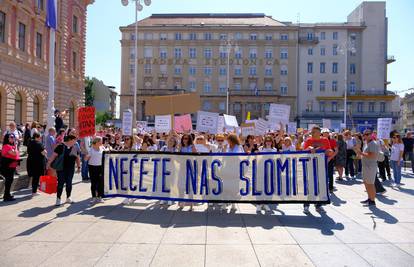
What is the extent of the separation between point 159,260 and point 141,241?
0.95 m

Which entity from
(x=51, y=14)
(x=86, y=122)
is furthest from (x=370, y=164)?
(x=51, y=14)

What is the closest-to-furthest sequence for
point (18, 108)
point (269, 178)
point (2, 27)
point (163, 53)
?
point (269, 178) → point (2, 27) → point (18, 108) → point (163, 53)

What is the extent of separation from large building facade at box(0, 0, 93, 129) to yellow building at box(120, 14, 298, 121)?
35.4 metres

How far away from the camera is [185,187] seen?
835cm

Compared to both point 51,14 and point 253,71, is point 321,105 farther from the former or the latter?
point 51,14

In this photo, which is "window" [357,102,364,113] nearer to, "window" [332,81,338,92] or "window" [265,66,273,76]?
"window" [332,81,338,92]

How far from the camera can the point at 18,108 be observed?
87.4 ft

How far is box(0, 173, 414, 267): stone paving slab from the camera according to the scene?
529 centimetres

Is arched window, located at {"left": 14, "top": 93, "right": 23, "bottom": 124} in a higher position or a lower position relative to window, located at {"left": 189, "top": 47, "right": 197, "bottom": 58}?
lower

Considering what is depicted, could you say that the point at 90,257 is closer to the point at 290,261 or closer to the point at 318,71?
the point at 290,261

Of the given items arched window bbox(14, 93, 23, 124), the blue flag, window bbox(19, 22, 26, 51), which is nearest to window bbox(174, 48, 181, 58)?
window bbox(19, 22, 26, 51)

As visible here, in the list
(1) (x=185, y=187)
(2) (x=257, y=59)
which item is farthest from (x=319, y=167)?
(2) (x=257, y=59)

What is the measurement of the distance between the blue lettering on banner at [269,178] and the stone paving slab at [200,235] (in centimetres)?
52

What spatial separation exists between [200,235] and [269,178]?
2.37m
